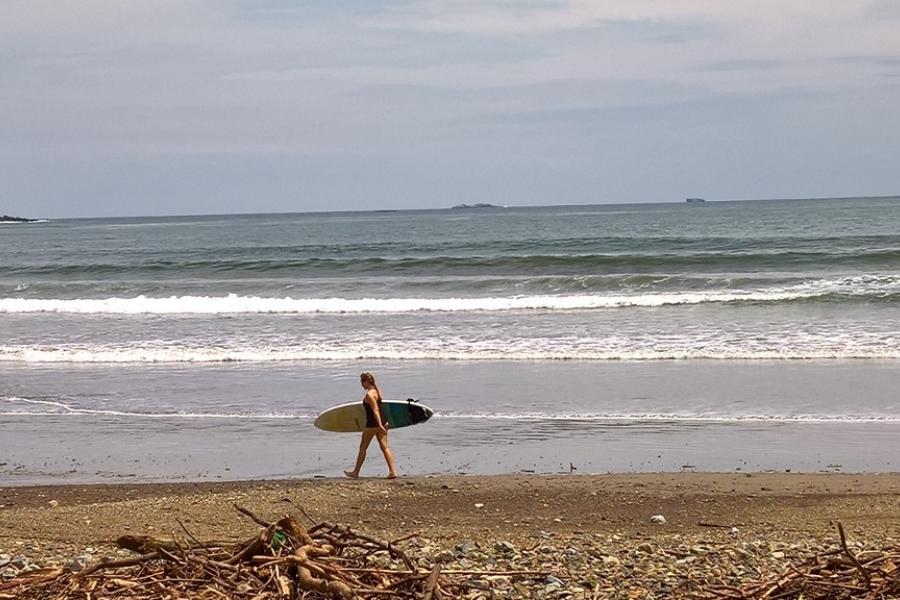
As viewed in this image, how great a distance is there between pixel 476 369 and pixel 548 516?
848cm

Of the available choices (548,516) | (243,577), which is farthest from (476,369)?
(243,577)

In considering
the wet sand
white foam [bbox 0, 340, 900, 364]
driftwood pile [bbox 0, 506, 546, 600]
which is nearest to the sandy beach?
the wet sand

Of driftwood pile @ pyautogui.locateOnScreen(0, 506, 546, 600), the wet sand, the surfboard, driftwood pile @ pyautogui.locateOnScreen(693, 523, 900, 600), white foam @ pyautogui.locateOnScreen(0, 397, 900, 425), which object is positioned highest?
driftwood pile @ pyautogui.locateOnScreen(0, 506, 546, 600)

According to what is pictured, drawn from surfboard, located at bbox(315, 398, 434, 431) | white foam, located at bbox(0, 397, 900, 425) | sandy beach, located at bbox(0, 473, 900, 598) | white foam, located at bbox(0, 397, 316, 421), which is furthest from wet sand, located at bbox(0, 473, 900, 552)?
white foam, located at bbox(0, 397, 316, 421)

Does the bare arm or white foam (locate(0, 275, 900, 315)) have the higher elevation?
white foam (locate(0, 275, 900, 315))

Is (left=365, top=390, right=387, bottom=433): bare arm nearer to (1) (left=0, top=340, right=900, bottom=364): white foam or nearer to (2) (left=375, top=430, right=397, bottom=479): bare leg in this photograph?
(2) (left=375, top=430, right=397, bottom=479): bare leg

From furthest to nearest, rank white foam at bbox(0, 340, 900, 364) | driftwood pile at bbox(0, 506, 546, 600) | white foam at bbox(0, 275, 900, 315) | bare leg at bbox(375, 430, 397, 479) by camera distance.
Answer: white foam at bbox(0, 275, 900, 315) < white foam at bbox(0, 340, 900, 364) < bare leg at bbox(375, 430, 397, 479) < driftwood pile at bbox(0, 506, 546, 600)

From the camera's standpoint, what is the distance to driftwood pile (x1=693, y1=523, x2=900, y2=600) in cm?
404

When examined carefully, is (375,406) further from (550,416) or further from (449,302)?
(449,302)

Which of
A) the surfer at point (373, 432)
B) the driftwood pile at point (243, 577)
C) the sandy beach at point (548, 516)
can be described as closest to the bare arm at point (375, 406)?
the surfer at point (373, 432)

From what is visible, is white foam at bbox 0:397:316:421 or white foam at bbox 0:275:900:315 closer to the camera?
white foam at bbox 0:397:316:421

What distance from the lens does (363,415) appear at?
12.1 metres

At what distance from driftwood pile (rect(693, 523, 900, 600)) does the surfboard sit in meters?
8.03

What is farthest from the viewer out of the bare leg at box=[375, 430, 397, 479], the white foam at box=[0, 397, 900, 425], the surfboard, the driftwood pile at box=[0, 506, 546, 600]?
the white foam at box=[0, 397, 900, 425]
